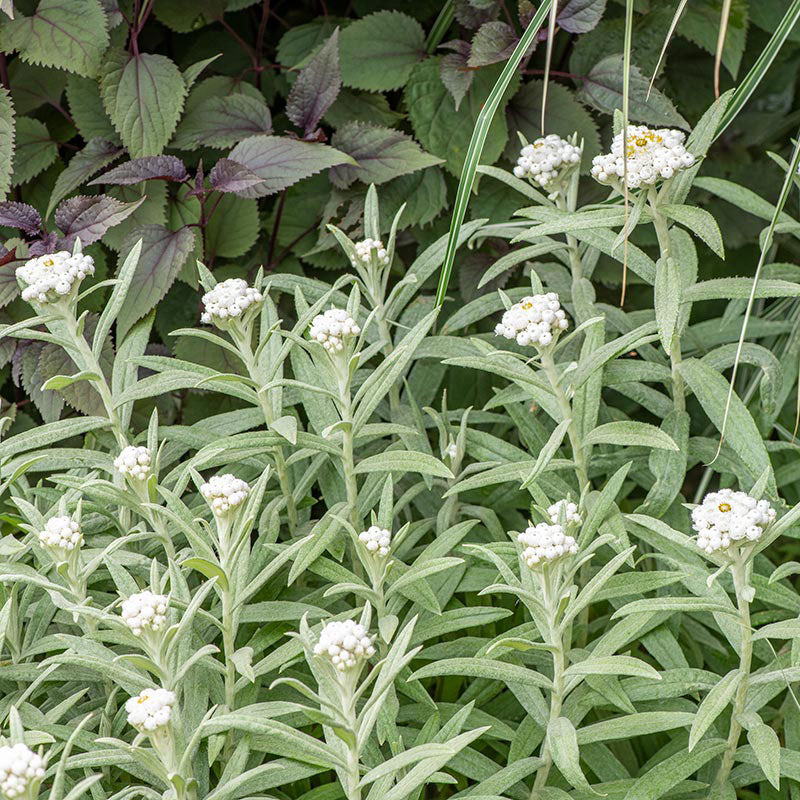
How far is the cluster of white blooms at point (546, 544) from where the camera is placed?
3.81ft

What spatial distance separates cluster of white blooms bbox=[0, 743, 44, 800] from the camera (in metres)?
0.96

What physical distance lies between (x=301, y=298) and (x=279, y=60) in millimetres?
777

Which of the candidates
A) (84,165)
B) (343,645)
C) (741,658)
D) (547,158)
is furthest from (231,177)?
(741,658)

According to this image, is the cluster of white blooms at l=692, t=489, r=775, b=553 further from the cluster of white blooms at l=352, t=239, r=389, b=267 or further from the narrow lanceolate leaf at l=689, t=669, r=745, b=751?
the cluster of white blooms at l=352, t=239, r=389, b=267

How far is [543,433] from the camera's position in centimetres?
163

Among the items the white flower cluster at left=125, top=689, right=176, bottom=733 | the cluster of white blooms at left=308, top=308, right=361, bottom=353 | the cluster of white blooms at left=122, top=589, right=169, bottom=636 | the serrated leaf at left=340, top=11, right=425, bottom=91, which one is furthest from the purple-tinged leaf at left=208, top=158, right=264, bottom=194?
the white flower cluster at left=125, top=689, right=176, bottom=733

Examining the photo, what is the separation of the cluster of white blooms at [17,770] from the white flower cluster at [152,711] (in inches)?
3.9

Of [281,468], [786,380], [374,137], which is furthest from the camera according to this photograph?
[374,137]

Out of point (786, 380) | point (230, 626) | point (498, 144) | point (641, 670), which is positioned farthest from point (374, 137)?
point (641, 670)

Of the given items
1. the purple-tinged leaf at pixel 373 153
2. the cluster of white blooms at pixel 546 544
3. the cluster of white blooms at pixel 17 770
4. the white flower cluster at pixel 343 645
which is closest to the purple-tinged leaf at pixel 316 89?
the purple-tinged leaf at pixel 373 153

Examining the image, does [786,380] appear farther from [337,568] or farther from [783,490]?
[337,568]

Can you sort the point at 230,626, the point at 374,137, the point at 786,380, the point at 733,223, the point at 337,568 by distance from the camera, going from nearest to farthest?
the point at 230,626 < the point at 337,568 < the point at 786,380 < the point at 374,137 < the point at 733,223

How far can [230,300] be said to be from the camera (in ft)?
4.58

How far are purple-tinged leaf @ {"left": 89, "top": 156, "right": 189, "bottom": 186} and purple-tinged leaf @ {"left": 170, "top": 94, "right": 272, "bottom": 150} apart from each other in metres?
0.12
